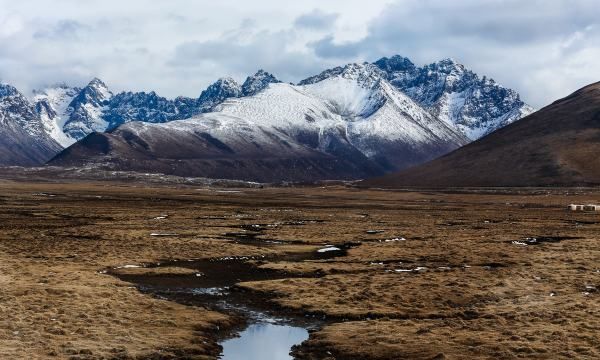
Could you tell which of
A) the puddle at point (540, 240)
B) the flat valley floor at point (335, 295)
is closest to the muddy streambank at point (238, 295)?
the flat valley floor at point (335, 295)

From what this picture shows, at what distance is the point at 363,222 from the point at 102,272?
5278cm

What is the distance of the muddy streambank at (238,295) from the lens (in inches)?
1012

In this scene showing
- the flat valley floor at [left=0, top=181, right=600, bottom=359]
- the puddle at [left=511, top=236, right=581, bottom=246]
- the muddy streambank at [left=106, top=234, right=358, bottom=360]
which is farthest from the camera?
the puddle at [left=511, top=236, right=581, bottom=246]

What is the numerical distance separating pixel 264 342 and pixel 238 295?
9738 millimetres

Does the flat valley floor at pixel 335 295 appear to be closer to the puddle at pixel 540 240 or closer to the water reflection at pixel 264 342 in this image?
the puddle at pixel 540 240

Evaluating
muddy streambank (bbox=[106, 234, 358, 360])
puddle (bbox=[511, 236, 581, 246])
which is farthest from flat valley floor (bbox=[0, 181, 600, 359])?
muddy streambank (bbox=[106, 234, 358, 360])

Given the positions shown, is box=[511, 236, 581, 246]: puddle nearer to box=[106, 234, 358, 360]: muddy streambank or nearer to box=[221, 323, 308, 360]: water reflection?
box=[106, 234, 358, 360]: muddy streambank

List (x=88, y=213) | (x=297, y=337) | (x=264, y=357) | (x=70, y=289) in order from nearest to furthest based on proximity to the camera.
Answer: (x=264, y=357)
(x=297, y=337)
(x=70, y=289)
(x=88, y=213)

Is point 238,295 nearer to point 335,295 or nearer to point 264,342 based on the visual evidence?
point 335,295

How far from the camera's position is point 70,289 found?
32625mm

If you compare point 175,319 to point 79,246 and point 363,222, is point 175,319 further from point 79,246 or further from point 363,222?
point 363,222

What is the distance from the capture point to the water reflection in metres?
23.9

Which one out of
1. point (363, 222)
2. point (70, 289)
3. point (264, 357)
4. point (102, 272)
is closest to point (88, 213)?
point (363, 222)

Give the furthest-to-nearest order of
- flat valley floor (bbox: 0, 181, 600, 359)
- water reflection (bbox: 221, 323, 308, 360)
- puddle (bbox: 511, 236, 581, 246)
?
puddle (bbox: 511, 236, 581, 246) → water reflection (bbox: 221, 323, 308, 360) → flat valley floor (bbox: 0, 181, 600, 359)
